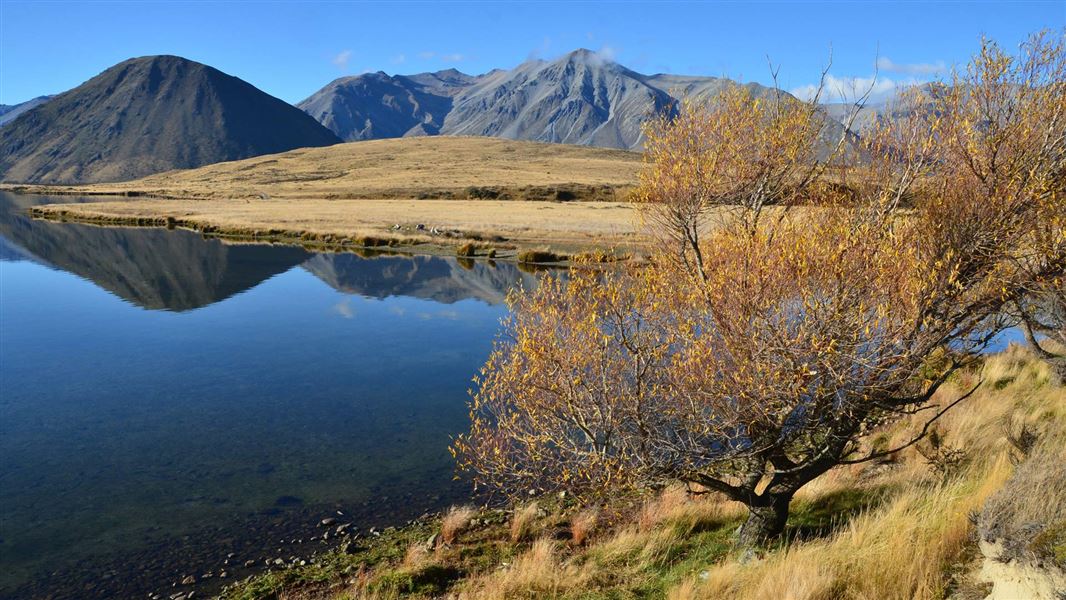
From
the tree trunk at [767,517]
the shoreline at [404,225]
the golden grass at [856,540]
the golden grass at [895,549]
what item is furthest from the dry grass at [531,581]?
the shoreline at [404,225]

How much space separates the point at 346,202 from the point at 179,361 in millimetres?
90888

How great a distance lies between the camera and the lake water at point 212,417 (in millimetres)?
15492

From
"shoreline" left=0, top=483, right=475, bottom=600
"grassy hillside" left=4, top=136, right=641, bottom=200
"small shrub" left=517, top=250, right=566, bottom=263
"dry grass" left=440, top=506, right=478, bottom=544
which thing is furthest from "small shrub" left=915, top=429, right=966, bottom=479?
"grassy hillside" left=4, top=136, right=641, bottom=200

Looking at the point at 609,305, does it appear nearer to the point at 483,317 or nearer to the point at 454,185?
the point at 483,317

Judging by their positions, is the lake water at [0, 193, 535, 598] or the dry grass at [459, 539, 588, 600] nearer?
the dry grass at [459, 539, 588, 600]

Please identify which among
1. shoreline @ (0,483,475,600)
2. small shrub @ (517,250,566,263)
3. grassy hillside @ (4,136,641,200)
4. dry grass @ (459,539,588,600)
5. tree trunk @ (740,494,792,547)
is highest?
grassy hillside @ (4,136,641,200)

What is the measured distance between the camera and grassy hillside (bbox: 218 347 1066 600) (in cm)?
865

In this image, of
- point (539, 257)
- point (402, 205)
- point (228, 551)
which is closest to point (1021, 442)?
point (228, 551)

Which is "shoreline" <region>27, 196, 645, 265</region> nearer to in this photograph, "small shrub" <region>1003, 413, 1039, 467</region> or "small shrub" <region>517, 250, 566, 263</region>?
"small shrub" <region>517, 250, 566, 263</region>

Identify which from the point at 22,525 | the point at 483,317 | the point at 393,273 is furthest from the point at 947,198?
the point at 393,273

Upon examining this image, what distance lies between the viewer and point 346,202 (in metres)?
117

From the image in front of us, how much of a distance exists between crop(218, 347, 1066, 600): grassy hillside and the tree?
1359 millimetres

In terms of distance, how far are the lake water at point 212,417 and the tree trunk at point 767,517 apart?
8.73 m

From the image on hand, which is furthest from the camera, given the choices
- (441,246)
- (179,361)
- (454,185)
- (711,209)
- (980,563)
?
(454,185)
